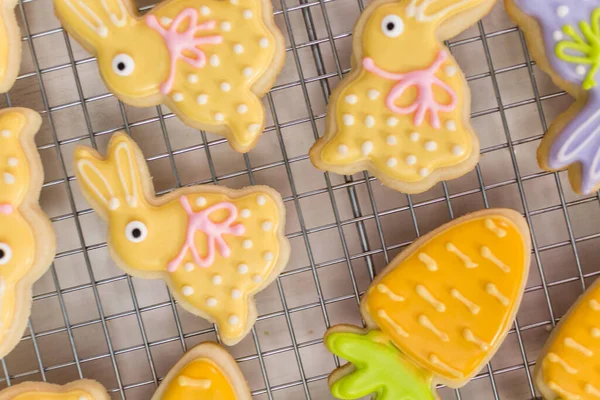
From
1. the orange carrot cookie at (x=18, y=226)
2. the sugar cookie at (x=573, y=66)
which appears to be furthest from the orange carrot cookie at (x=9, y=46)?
the sugar cookie at (x=573, y=66)

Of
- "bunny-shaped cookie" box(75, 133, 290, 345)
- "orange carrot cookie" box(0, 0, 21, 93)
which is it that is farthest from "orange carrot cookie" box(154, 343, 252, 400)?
"orange carrot cookie" box(0, 0, 21, 93)

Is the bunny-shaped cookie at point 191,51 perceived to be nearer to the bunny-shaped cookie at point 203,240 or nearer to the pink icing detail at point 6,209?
the bunny-shaped cookie at point 203,240

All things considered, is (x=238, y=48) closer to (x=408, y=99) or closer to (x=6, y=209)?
(x=408, y=99)

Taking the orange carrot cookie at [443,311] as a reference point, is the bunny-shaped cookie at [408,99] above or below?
above

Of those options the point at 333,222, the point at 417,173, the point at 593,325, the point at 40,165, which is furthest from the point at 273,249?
the point at 593,325

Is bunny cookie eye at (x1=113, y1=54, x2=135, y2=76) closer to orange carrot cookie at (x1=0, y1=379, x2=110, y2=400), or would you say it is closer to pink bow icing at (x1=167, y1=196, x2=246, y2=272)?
pink bow icing at (x1=167, y1=196, x2=246, y2=272)

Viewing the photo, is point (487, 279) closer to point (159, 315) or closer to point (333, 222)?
point (333, 222)
